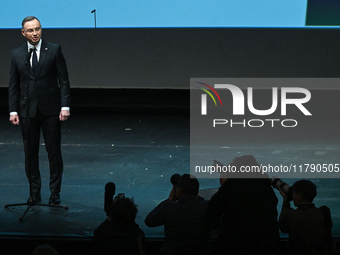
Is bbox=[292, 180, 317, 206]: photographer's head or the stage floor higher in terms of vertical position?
bbox=[292, 180, 317, 206]: photographer's head

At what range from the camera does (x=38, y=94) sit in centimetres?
282

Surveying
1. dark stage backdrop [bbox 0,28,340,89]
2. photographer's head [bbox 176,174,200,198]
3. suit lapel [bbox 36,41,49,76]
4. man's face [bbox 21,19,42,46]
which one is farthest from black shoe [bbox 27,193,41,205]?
dark stage backdrop [bbox 0,28,340,89]

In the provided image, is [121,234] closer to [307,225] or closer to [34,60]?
[307,225]

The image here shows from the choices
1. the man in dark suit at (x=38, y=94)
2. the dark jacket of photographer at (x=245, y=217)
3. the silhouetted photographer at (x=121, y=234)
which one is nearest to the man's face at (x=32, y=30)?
the man in dark suit at (x=38, y=94)

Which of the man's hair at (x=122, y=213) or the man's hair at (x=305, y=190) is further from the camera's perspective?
the man's hair at (x=305, y=190)

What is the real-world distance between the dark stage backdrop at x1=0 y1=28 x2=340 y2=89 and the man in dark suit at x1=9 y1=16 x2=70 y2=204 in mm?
3988

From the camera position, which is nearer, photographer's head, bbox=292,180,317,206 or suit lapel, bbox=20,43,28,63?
photographer's head, bbox=292,180,317,206

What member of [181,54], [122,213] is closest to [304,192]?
[122,213]

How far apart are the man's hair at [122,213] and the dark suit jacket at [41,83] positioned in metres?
1.16

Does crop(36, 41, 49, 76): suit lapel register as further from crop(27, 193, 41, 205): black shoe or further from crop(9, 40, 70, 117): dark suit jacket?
crop(27, 193, 41, 205): black shoe

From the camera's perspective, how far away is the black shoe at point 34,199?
284 cm

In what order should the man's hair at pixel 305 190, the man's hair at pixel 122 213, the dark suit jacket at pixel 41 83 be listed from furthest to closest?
the dark suit jacket at pixel 41 83, the man's hair at pixel 305 190, the man's hair at pixel 122 213

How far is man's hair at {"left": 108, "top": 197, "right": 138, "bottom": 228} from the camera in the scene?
185cm

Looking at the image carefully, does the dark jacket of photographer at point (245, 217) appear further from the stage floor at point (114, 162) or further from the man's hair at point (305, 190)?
the stage floor at point (114, 162)
